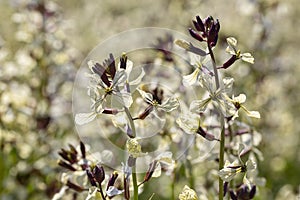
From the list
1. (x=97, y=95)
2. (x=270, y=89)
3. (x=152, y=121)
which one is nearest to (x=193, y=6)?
(x=270, y=89)

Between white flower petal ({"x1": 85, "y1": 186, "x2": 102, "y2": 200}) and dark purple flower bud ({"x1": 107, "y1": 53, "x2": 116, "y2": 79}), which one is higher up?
dark purple flower bud ({"x1": 107, "y1": 53, "x2": 116, "y2": 79})

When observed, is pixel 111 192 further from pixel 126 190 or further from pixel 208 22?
pixel 208 22

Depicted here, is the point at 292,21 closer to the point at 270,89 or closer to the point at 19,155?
the point at 270,89

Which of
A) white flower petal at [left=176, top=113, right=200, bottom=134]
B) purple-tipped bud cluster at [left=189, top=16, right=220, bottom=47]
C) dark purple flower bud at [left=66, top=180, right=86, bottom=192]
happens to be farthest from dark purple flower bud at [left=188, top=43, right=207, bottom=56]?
dark purple flower bud at [left=66, top=180, right=86, bottom=192]

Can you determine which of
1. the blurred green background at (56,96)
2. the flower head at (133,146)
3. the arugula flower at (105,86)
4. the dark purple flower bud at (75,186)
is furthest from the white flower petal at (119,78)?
the blurred green background at (56,96)

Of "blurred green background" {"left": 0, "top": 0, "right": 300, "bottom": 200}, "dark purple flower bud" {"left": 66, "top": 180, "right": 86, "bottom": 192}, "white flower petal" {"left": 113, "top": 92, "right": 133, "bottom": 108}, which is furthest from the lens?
"blurred green background" {"left": 0, "top": 0, "right": 300, "bottom": 200}

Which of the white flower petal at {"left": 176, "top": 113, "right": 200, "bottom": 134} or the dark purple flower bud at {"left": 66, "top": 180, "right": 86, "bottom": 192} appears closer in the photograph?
the white flower petal at {"left": 176, "top": 113, "right": 200, "bottom": 134}

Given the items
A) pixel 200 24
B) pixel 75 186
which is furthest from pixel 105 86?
pixel 75 186

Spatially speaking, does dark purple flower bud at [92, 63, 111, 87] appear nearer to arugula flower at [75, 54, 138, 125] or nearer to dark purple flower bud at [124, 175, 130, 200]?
arugula flower at [75, 54, 138, 125]
